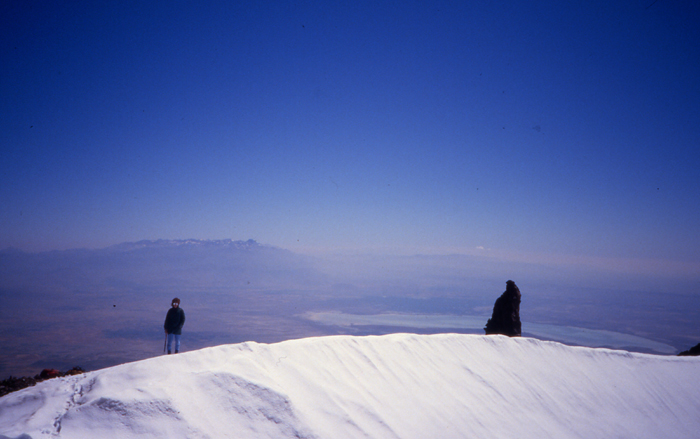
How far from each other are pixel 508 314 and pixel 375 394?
13912mm

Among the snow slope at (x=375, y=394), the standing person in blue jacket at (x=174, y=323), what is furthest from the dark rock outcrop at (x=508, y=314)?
the standing person in blue jacket at (x=174, y=323)

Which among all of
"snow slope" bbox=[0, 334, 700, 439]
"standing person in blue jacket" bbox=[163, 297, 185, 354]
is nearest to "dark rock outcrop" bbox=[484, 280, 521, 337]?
"snow slope" bbox=[0, 334, 700, 439]

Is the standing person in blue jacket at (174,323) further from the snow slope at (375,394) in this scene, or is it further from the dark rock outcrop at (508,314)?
the dark rock outcrop at (508,314)

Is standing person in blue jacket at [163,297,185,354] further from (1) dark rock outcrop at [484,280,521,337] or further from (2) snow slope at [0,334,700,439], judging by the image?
(1) dark rock outcrop at [484,280,521,337]

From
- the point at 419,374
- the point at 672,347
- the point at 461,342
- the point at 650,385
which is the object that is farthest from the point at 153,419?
the point at 672,347

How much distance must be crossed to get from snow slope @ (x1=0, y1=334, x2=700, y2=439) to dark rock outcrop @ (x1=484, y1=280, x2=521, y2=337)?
20.1 ft

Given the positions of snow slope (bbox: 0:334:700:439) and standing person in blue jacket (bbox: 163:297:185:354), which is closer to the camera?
snow slope (bbox: 0:334:700:439)

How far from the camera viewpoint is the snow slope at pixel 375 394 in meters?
3.94

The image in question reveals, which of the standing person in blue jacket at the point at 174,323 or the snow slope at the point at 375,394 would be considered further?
the standing person in blue jacket at the point at 174,323

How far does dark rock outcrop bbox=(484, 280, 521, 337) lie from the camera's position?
56.6 ft

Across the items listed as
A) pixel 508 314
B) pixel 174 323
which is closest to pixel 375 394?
pixel 174 323

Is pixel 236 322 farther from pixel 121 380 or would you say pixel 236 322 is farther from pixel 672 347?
pixel 672 347

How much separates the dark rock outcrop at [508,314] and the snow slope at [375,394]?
614 cm

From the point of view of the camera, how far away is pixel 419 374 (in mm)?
7125
